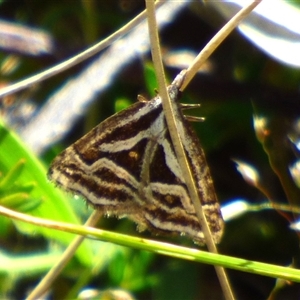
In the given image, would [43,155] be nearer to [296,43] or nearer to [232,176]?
[232,176]

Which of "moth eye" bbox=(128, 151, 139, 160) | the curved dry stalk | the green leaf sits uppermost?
the green leaf

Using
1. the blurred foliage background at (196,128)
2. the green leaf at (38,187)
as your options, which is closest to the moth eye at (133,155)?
the blurred foliage background at (196,128)

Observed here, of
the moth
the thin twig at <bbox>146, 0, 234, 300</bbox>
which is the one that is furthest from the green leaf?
the thin twig at <bbox>146, 0, 234, 300</bbox>

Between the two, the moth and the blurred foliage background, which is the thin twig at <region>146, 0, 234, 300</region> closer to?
the moth

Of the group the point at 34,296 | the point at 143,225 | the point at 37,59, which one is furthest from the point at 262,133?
the point at 37,59

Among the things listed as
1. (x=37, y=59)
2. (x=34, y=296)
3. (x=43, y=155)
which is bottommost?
(x=34, y=296)

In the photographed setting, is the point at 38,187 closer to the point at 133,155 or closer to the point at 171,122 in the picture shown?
the point at 133,155

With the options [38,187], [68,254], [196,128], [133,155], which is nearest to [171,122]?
[133,155]
